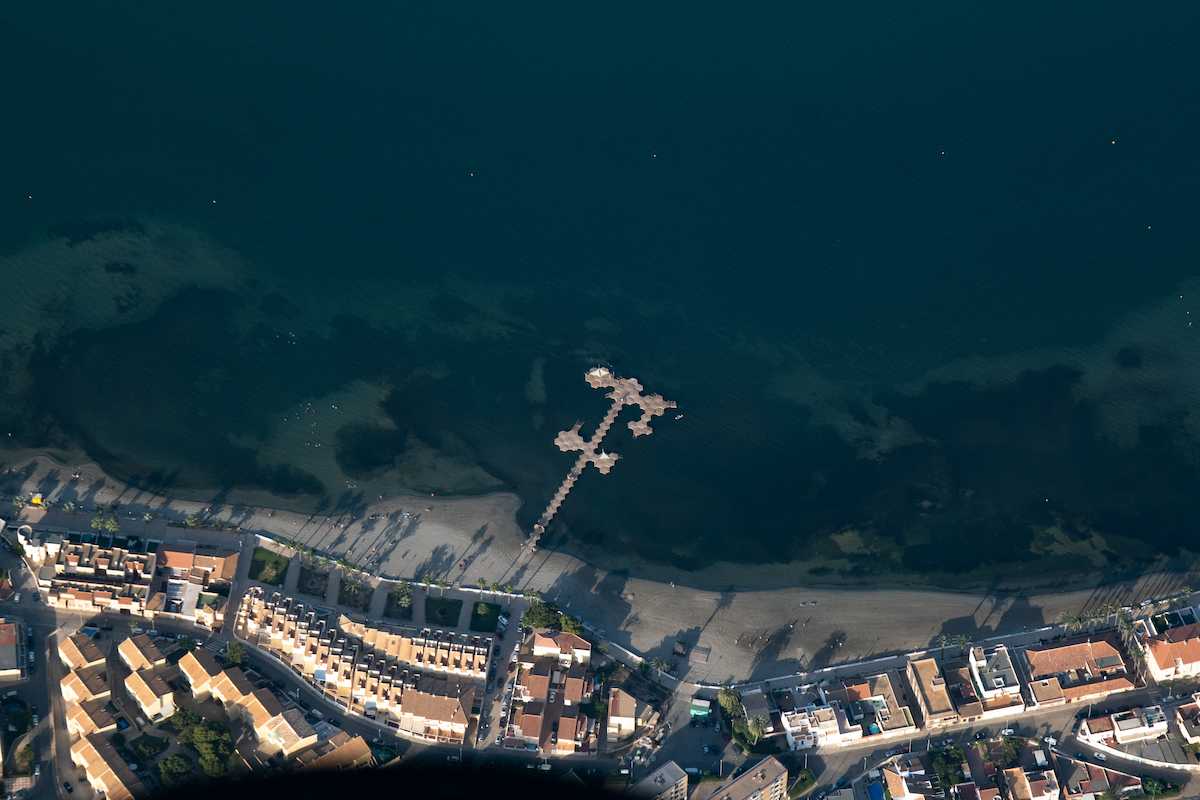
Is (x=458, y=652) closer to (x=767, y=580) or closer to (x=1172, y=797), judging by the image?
(x=767, y=580)

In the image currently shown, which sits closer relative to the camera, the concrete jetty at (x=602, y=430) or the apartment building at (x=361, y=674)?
the apartment building at (x=361, y=674)

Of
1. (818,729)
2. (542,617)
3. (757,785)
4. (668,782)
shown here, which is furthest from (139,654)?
(818,729)

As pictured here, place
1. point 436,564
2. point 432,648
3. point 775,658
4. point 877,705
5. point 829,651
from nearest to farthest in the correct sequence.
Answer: point 877,705
point 432,648
point 775,658
point 829,651
point 436,564

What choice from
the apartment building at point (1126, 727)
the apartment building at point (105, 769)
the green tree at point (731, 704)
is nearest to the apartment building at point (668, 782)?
the green tree at point (731, 704)

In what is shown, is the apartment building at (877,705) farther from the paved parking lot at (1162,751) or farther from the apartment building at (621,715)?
the paved parking lot at (1162,751)

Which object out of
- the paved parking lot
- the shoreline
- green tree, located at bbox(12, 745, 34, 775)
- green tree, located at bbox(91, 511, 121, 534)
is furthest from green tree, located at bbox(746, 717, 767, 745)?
green tree, located at bbox(91, 511, 121, 534)

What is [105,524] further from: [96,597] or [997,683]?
[997,683]
